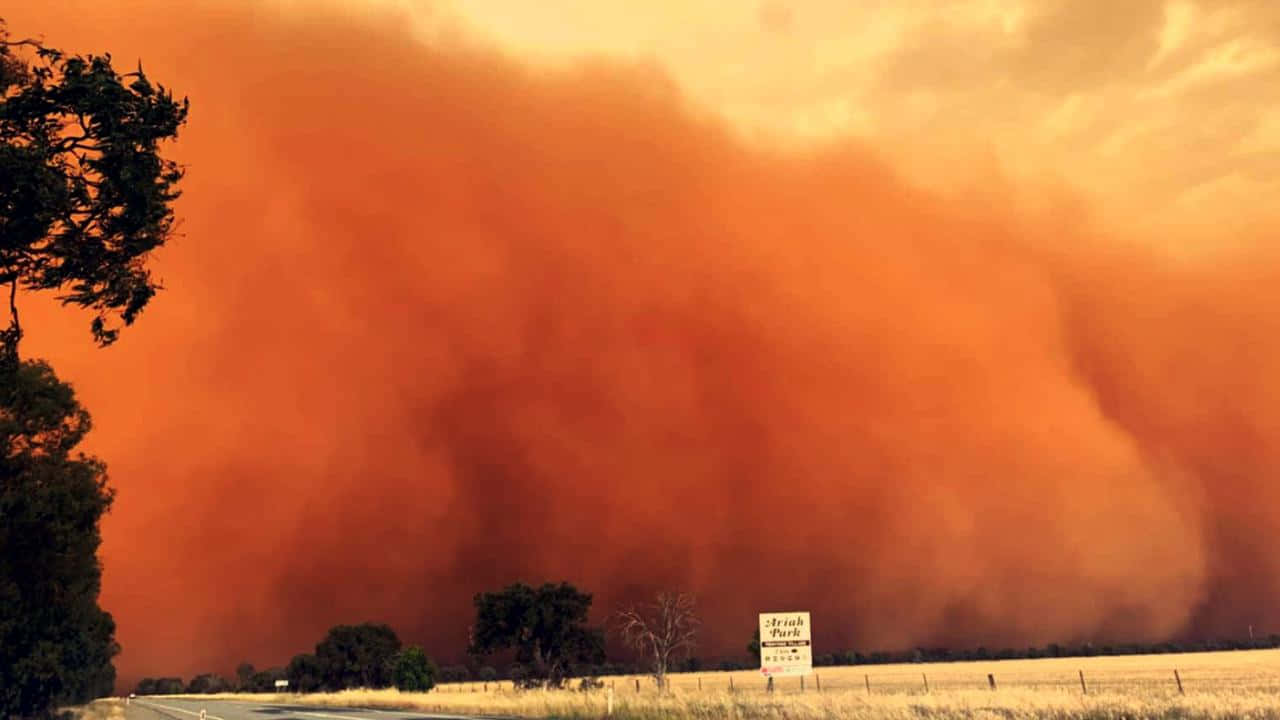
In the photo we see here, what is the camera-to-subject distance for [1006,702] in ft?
106

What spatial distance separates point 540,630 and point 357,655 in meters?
56.3

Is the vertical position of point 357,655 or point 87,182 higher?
point 87,182

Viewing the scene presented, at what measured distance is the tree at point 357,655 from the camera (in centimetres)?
13475

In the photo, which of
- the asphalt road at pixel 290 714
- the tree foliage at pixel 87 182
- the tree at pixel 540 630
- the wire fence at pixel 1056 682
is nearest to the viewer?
the tree foliage at pixel 87 182

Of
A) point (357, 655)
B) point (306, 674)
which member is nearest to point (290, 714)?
point (357, 655)

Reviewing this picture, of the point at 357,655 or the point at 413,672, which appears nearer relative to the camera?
the point at 413,672

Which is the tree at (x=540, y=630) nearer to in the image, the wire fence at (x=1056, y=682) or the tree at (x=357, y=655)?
the wire fence at (x=1056, y=682)

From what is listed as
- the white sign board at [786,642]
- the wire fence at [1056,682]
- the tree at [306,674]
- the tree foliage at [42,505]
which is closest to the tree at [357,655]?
the tree at [306,674]

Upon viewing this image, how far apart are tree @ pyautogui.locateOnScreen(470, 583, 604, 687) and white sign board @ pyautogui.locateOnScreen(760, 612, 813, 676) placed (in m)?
58.8

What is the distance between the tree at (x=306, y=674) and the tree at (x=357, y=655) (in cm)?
128

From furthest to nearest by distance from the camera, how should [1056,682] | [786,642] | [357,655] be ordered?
1. [357,655]
2. [1056,682]
3. [786,642]

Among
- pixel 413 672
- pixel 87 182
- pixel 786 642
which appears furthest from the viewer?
pixel 413 672

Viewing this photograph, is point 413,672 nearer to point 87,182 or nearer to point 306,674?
point 306,674

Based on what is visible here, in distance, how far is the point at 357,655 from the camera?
448ft
